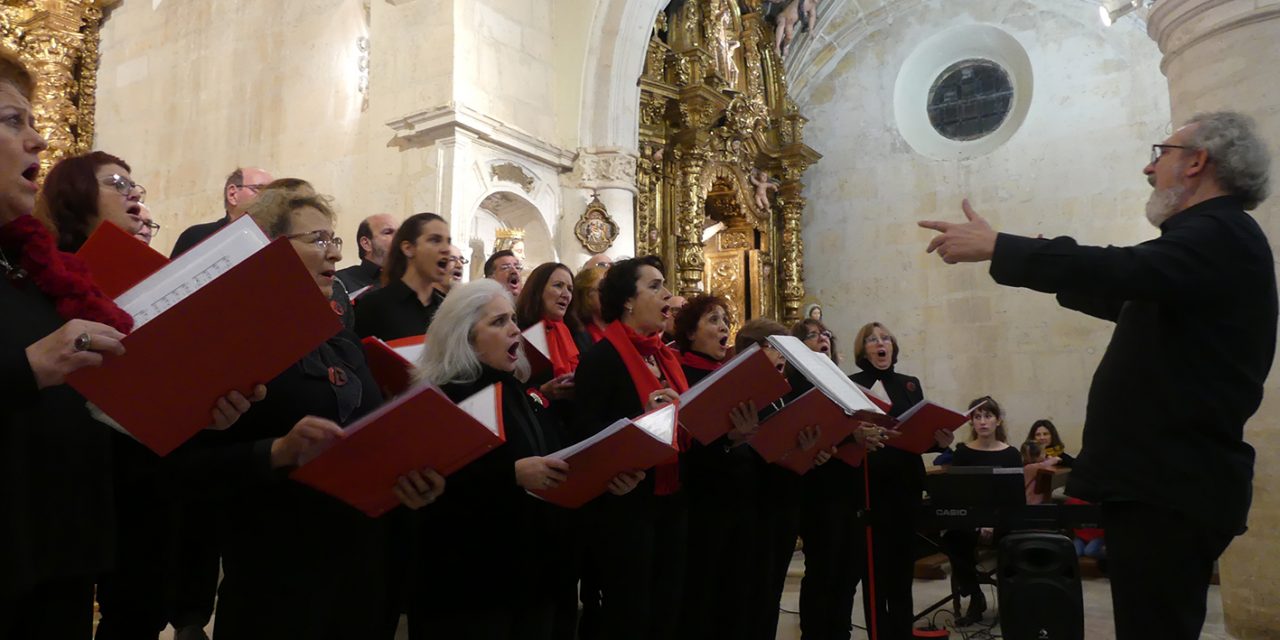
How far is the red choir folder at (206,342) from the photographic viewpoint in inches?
67.7

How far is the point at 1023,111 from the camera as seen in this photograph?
1170cm

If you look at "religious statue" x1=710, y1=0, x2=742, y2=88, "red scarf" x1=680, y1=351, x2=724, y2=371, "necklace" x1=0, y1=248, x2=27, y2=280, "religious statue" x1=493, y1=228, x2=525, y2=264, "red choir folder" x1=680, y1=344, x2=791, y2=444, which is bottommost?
"red choir folder" x1=680, y1=344, x2=791, y2=444

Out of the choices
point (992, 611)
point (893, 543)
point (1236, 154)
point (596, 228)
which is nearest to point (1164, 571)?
point (1236, 154)

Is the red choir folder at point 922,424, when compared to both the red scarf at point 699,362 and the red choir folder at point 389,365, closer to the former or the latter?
the red scarf at point 699,362

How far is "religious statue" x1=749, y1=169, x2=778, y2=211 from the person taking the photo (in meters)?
11.9

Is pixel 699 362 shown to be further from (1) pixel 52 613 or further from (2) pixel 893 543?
(1) pixel 52 613

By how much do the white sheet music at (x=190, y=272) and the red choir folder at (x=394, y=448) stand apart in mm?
458

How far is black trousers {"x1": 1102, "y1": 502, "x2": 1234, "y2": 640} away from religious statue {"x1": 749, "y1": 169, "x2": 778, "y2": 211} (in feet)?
32.1

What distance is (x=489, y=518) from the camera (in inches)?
104

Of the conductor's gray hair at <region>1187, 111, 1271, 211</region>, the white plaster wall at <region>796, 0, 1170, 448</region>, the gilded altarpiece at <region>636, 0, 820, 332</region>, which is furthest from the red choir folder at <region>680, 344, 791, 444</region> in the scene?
the white plaster wall at <region>796, 0, 1170, 448</region>

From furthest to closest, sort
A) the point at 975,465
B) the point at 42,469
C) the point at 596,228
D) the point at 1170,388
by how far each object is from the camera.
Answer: the point at 596,228
the point at 975,465
the point at 1170,388
the point at 42,469

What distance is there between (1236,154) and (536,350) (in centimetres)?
246

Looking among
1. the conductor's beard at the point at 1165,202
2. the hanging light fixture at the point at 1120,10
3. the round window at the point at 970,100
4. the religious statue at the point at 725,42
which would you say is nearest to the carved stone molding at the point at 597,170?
the religious statue at the point at 725,42

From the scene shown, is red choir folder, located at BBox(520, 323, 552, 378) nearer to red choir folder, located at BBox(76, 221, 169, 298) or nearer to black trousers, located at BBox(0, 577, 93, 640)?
red choir folder, located at BBox(76, 221, 169, 298)
